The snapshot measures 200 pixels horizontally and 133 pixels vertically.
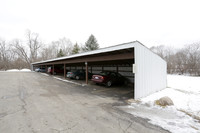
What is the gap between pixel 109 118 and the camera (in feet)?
9.48

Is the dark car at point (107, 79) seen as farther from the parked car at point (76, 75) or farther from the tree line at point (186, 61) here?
the tree line at point (186, 61)

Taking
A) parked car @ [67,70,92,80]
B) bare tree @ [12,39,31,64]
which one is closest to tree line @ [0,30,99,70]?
bare tree @ [12,39,31,64]

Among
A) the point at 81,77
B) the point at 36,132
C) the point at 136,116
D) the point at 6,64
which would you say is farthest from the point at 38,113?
the point at 6,64

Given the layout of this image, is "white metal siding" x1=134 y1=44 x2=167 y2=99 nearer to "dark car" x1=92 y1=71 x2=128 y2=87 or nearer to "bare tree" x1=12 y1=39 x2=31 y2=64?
"dark car" x1=92 y1=71 x2=128 y2=87

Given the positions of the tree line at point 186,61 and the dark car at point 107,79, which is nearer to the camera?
the dark car at point 107,79

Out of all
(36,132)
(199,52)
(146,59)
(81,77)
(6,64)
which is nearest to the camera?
(36,132)

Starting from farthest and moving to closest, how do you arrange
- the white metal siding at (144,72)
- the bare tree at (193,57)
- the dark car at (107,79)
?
the bare tree at (193,57) → the dark car at (107,79) → the white metal siding at (144,72)

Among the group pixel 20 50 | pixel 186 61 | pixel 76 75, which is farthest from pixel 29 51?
pixel 186 61

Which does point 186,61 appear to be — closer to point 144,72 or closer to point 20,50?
point 144,72

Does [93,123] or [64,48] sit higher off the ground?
[64,48]

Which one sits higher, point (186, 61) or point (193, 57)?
point (193, 57)

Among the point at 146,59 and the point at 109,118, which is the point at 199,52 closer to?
the point at 146,59

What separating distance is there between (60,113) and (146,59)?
5.15 metres

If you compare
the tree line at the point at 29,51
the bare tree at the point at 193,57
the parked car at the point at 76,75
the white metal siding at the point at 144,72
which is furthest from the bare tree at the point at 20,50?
the bare tree at the point at 193,57
